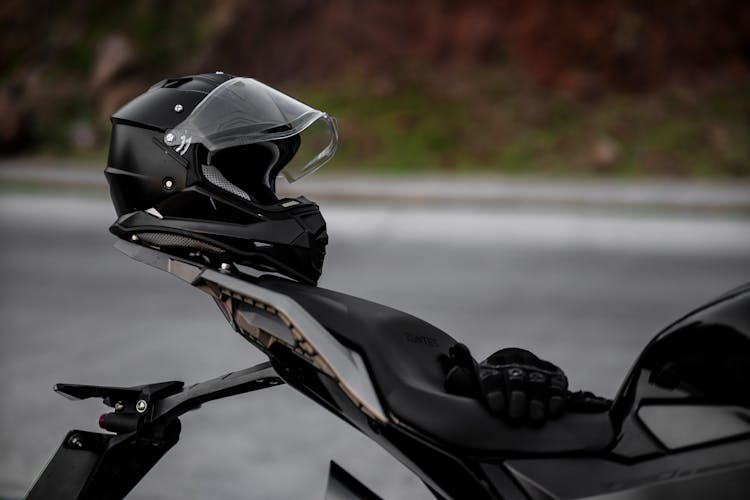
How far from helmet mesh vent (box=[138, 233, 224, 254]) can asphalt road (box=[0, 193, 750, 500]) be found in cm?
178

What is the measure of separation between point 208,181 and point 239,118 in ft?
0.54

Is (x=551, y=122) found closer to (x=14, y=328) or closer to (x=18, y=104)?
(x=18, y=104)

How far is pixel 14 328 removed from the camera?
668 cm

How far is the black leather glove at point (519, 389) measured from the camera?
2.00m

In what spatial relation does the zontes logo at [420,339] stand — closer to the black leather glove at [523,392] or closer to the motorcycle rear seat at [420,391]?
the motorcycle rear seat at [420,391]

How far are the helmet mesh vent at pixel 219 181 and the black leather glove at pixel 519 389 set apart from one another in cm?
64

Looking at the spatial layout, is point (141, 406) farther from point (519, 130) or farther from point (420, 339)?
point (519, 130)

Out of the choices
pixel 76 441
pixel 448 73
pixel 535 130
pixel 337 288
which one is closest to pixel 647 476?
pixel 76 441

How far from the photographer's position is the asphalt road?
14.2 ft

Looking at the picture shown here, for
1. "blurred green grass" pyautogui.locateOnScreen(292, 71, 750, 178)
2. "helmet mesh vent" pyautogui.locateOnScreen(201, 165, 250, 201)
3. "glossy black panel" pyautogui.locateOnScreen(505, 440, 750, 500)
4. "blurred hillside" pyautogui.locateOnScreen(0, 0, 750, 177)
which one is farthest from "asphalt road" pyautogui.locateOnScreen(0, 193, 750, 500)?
"blurred hillside" pyautogui.locateOnScreen(0, 0, 750, 177)

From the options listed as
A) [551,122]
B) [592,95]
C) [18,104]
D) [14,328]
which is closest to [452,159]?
[551,122]

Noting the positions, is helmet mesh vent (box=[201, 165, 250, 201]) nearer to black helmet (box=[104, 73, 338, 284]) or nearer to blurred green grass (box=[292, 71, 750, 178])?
black helmet (box=[104, 73, 338, 284])

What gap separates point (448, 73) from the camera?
20094 millimetres

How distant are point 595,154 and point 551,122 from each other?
196 cm
